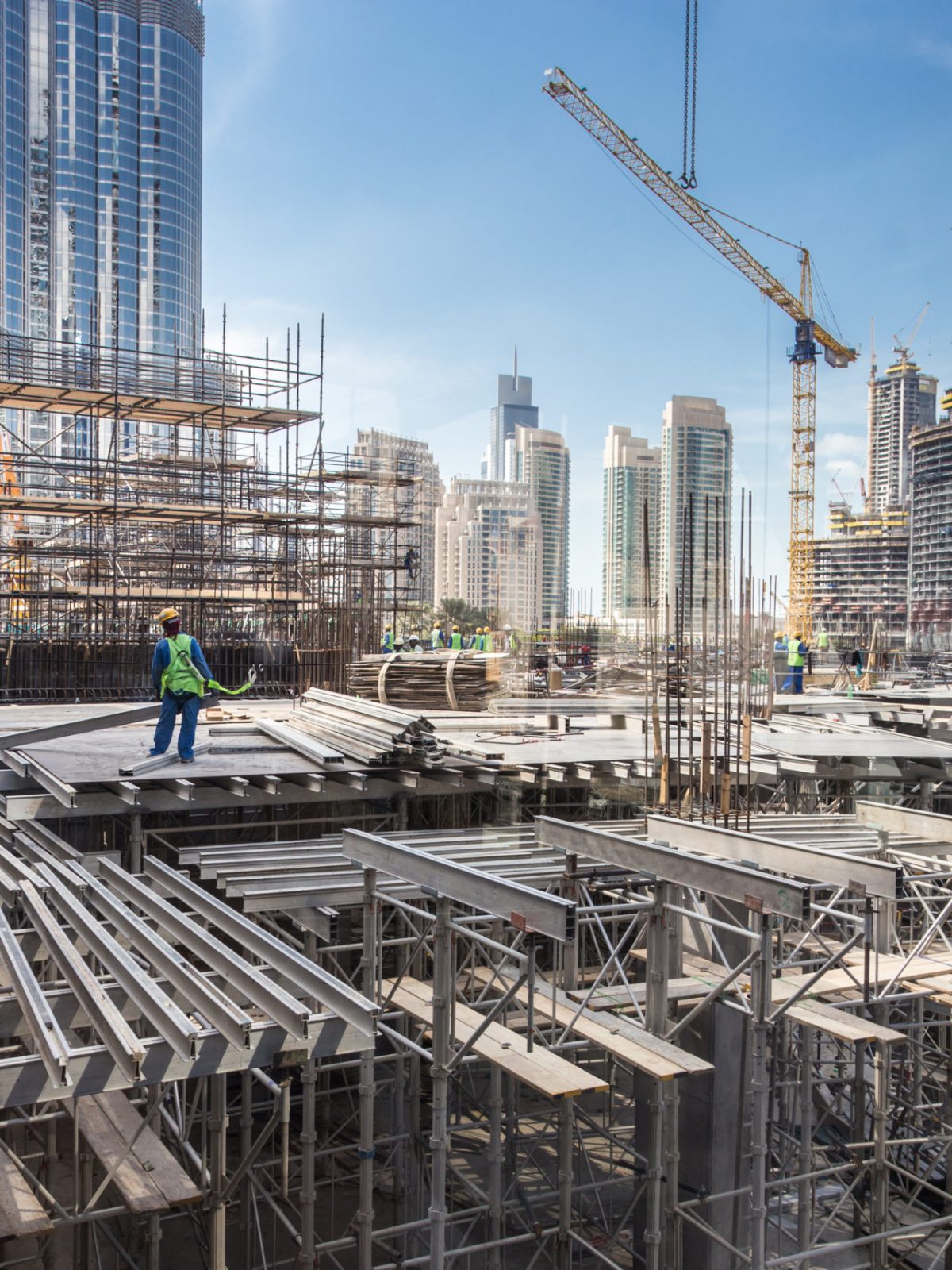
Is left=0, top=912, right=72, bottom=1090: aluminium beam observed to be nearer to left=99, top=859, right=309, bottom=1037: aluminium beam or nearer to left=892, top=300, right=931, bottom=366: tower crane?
left=99, top=859, right=309, bottom=1037: aluminium beam

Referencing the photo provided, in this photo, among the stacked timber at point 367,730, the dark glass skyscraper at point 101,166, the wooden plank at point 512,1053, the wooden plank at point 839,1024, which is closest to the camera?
the wooden plank at point 512,1053

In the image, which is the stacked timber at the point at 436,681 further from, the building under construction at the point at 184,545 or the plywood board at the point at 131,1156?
the plywood board at the point at 131,1156

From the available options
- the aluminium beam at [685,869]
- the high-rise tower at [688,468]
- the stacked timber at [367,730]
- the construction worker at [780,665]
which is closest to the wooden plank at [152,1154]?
the aluminium beam at [685,869]

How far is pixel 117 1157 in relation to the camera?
22.7 ft

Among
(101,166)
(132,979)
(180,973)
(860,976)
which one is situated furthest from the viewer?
(101,166)

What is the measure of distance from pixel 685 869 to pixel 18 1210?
4651 mm

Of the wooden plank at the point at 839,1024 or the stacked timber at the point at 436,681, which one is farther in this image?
the stacked timber at the point at 436,681

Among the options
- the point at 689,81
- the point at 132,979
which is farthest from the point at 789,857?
the point at 689,81

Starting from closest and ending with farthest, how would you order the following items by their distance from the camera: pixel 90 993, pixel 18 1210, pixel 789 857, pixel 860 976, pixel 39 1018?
pixel 39 1018, pixel 18 1210, pixel 90 993, pixel 789 857, pixel 860 976

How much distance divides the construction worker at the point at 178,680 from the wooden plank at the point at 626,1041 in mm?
5345

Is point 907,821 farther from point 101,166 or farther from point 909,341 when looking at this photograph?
point 101,166

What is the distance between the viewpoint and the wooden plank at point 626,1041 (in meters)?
7.65

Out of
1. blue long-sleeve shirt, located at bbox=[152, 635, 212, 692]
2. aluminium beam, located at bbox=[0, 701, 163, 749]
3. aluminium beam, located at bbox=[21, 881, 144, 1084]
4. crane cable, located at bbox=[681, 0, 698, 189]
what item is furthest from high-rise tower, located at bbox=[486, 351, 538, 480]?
aluminium beam, located at bbox=[21, 881, 144, 1084]

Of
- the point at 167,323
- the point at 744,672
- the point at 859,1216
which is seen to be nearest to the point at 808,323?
the point at 744,672
